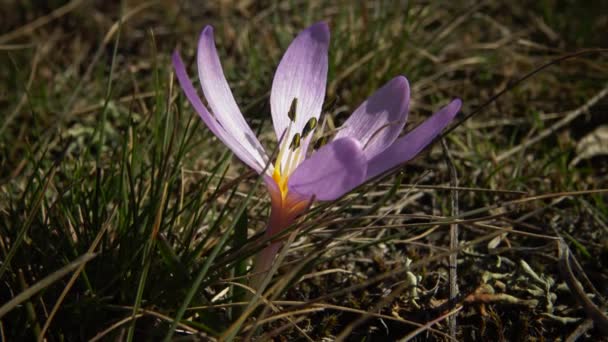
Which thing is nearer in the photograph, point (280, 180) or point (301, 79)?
point (280, 180)

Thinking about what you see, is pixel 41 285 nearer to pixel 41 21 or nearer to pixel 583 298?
pixel 583 298

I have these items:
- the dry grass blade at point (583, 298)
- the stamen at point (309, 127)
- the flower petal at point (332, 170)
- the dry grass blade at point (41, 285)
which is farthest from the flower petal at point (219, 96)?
the dry grass blade at point (583, 298)

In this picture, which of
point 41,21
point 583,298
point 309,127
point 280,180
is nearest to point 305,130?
point 309,127

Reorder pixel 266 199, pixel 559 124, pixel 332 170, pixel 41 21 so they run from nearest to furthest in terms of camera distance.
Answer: pixel 332 170, pixel 266 199, pixel 559 124, pixel 41 21

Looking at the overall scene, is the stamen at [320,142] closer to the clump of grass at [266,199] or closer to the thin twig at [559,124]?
the clump of grass at [266,199]

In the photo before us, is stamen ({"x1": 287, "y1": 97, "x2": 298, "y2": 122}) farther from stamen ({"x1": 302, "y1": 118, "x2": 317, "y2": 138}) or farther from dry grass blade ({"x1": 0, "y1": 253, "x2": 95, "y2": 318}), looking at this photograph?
dry grass blade ({"x1": 0, "y1": 253, "x2": 95, "y2": 318})

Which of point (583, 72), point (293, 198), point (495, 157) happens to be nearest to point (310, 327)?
point (293, 198)

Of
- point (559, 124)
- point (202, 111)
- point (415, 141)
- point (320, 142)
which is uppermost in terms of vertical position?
point (202, 111)

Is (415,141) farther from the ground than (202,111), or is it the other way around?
(202,111)
